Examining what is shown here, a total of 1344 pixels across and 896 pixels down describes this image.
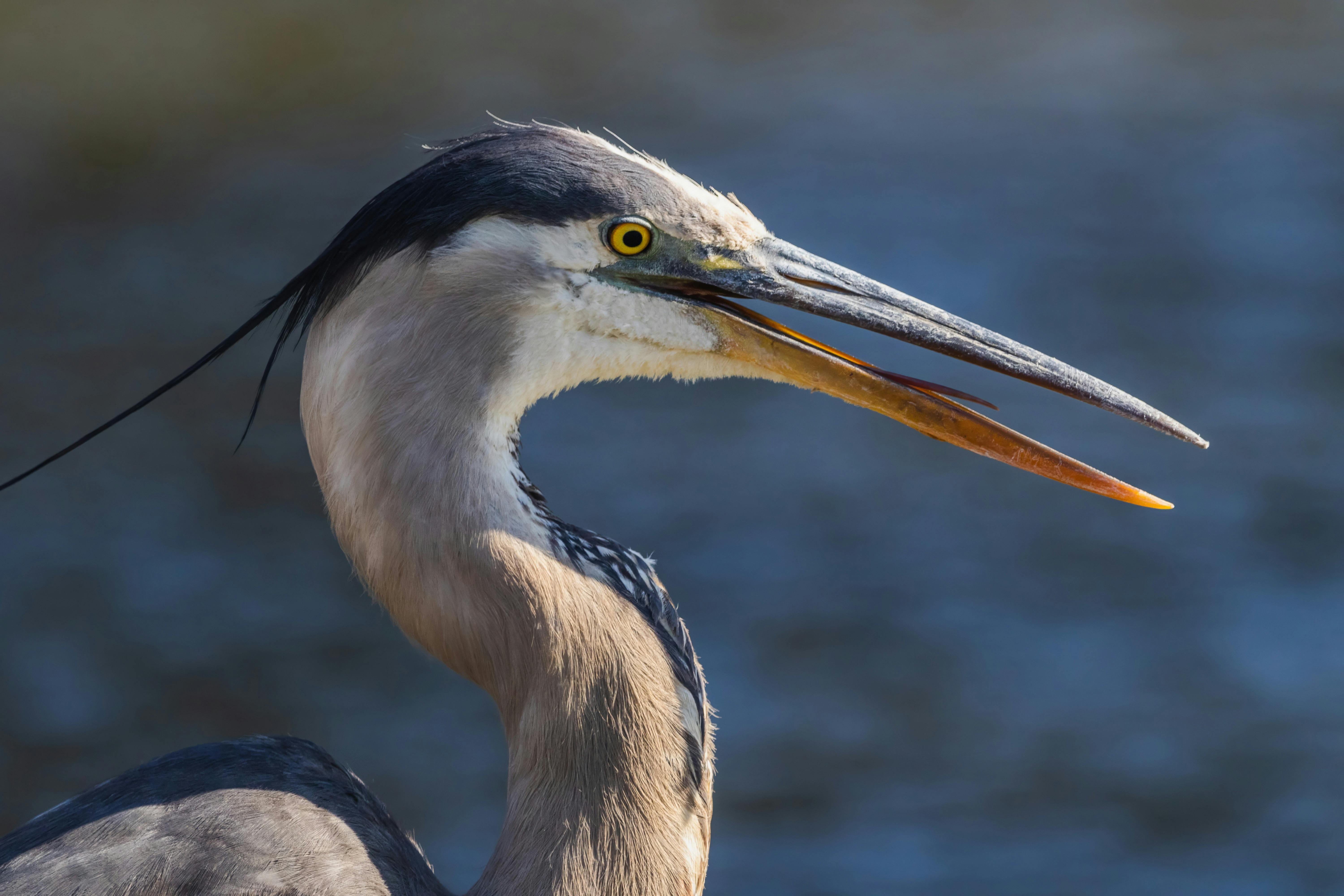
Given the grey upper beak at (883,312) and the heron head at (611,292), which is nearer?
the heron head at (611,292)

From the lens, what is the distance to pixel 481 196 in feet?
6.21

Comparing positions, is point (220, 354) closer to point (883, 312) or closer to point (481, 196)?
point (481, 196)

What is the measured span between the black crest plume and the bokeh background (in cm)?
252

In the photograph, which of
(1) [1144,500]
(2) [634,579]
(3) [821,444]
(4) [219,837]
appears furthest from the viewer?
(3) [821,444]

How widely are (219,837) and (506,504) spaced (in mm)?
574

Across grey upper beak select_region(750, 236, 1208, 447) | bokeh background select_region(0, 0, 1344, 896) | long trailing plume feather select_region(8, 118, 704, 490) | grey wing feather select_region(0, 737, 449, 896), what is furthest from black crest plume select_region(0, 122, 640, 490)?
bokeh background select_region(0, 0, 1344, 896)

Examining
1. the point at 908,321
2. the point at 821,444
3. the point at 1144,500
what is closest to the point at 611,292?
the point at 908,321

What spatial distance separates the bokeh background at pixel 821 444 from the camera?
427 centimetres

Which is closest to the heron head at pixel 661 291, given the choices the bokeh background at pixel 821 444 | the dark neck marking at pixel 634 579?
the dark neck marking at pixel 634 579

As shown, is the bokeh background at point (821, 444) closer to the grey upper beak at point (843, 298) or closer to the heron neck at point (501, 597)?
the heron neck at point (501, 597)

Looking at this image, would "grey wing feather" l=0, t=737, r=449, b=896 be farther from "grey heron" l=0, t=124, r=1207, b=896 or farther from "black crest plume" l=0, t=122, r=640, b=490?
"black crest plume" l=0, t=122, r=640, b=490

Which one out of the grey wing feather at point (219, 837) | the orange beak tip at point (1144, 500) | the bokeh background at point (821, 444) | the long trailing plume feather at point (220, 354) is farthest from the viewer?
the bokeh background at point (821, 444)

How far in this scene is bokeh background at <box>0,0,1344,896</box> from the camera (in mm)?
4270

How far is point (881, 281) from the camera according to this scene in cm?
562
